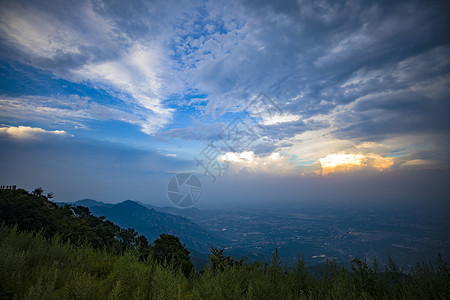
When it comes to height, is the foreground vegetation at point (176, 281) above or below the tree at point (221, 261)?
above

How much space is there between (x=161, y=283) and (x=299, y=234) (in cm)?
18722

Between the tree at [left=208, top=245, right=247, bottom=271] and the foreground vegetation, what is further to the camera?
the tree at [left=208, top=245, right=247, bottom=271]

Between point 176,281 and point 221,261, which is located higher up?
point 176,281

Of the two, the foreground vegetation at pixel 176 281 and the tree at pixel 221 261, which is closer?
the foreground vegetation at pixel 176 281

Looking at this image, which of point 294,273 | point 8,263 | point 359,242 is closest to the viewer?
point 8,263

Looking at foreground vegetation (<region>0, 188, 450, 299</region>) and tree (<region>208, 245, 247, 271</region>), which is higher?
foreground vegetation (<region>0, 188, 450, 299</region>)

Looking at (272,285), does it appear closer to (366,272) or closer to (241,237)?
(366,272)

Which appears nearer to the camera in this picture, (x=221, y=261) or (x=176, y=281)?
(x=176, y=281)

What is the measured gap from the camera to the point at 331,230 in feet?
567

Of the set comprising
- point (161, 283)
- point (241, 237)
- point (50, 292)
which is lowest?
point (241, 237)

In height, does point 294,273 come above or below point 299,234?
above

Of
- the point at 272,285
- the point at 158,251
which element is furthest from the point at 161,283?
the point at 158,251

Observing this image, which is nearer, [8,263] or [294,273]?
[8,263]

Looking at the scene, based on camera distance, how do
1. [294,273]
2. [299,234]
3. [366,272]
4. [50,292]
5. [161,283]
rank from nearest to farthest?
[50,292]
[161,283]
[366,272]
[294,273]
[299,234]
